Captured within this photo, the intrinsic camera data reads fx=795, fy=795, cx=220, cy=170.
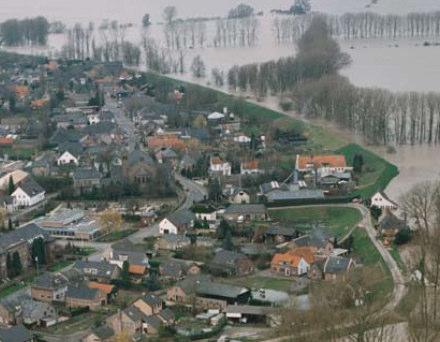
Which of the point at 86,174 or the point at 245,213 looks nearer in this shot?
the point at 245,213

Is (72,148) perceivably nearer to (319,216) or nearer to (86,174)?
(86,174)

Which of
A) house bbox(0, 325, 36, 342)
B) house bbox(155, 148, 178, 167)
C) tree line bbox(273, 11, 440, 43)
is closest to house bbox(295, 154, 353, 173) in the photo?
house bbox(155, 148, 178, 167)

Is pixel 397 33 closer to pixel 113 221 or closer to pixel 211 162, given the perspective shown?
pixel 211 162

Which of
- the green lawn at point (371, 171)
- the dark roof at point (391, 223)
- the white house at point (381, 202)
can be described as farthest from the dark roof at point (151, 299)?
the green lawn at point (371, 171)

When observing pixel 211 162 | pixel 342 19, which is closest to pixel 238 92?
pixel 211 162

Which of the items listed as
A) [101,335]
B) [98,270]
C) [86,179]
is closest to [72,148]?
[86,179]

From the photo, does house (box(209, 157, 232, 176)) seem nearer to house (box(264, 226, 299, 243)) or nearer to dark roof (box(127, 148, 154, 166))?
dark roof (box(127, 148, 154, 166))

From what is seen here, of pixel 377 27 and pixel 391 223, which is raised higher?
pixel 377 27
